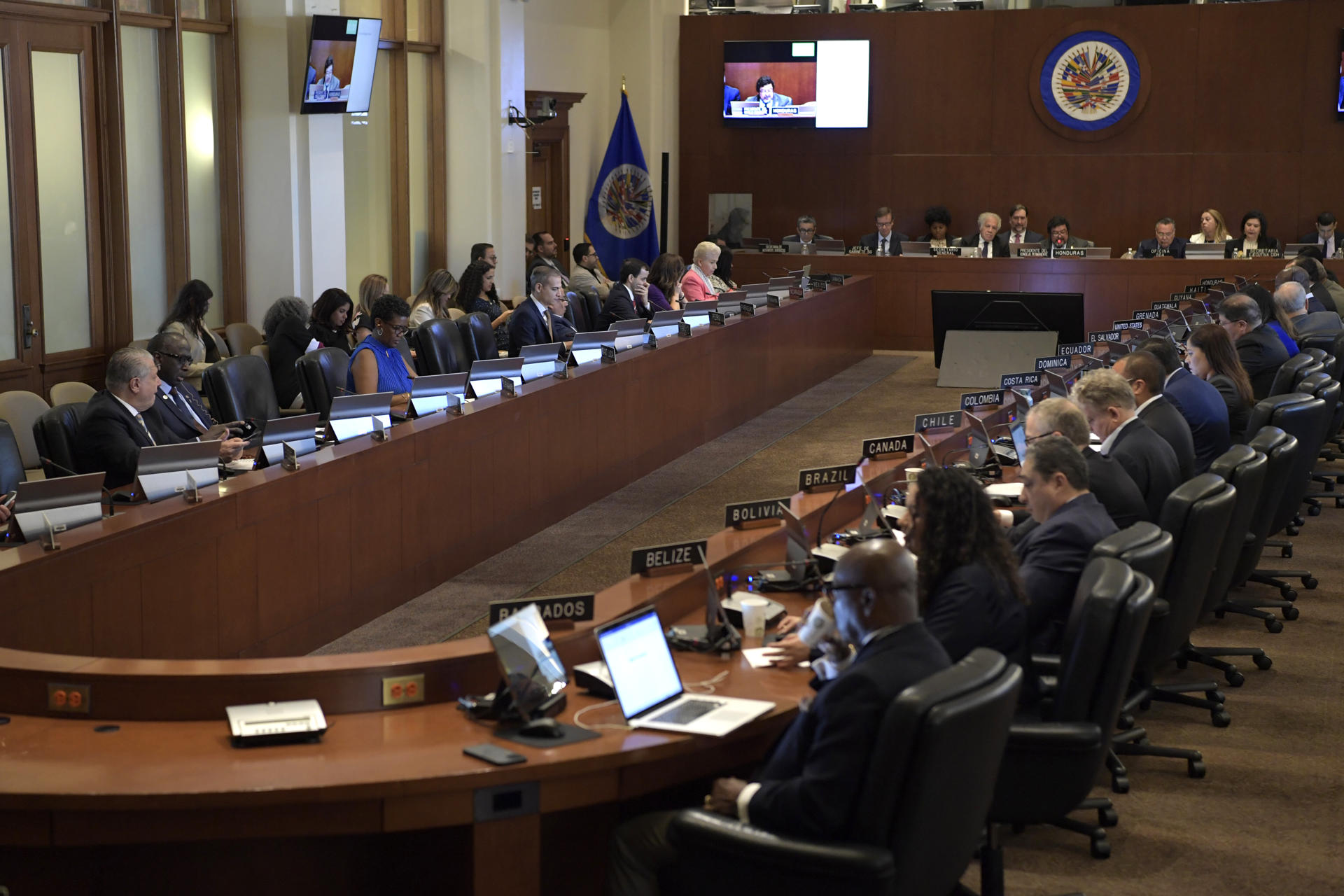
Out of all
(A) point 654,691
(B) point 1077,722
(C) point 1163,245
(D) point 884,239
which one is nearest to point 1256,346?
(B) point 1077,722

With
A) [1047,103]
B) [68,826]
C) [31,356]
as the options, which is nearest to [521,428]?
[31,356]

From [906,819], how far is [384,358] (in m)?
4.94

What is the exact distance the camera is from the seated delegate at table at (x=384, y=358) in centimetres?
678

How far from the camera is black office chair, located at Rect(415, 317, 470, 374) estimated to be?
7.66m

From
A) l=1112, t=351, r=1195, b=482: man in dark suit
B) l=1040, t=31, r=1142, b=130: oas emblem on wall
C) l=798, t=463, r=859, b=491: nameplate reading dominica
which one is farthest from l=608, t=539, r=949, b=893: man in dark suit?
l=1040, t=31, r=1142, b=130: oas emblem on wall

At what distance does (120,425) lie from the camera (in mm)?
5285

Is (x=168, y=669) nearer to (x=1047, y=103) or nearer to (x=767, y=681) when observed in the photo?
(x=767, y=681)

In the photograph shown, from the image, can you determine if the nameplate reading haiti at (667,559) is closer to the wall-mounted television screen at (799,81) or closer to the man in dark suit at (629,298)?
the man in dark suit at (629,298)

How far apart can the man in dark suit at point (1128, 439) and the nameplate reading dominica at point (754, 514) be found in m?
1.31

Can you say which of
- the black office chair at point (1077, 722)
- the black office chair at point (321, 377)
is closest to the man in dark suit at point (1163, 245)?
the black office chair at point (321, 377)

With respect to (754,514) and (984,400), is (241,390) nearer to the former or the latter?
(754,514)

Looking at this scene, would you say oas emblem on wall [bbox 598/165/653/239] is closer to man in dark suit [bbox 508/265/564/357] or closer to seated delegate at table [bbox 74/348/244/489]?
man in dark suit [bbox 508/265/564/357]

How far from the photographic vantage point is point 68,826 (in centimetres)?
256

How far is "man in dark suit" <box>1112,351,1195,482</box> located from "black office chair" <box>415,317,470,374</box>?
362 centimetres
